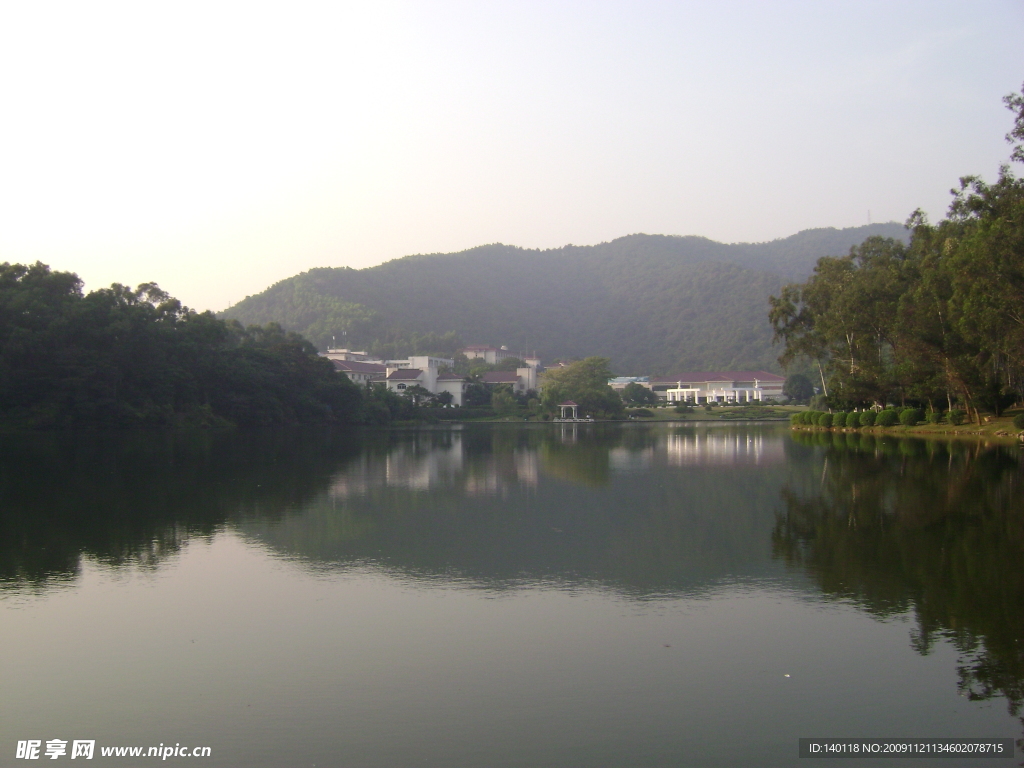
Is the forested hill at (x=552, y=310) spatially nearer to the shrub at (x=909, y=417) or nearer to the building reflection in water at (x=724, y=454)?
the shrub at (x=909, y=417)

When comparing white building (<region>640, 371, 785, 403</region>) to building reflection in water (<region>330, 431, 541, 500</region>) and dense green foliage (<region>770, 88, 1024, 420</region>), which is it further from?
building reflection in water (<region>330, 431, 541, 500</region>)

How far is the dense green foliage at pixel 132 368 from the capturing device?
49344 millimetres

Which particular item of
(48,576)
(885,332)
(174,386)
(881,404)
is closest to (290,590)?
(48,576)

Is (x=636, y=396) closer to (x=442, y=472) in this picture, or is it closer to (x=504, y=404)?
(x=504, y=404)

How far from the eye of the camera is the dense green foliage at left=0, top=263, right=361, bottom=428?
1943 inches

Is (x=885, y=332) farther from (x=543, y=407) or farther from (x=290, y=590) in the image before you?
(x=543, y=407)

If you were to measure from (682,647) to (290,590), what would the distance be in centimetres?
397

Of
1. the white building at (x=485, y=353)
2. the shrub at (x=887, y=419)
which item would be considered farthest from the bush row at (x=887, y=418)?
the white building at (x=485, y=353)

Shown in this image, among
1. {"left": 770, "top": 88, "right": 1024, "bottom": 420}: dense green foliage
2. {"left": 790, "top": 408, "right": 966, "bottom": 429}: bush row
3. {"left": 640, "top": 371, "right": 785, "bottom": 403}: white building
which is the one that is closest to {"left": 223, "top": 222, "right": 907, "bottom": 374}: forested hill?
{"left": 640, "top": 371, "right": 785, "bottom": 403}: white building

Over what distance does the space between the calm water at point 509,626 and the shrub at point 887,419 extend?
1149 inches

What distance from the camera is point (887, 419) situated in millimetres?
42844

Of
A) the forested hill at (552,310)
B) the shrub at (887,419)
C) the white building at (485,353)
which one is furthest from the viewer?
the forested hill at (552,310)

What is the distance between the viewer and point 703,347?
156750mm

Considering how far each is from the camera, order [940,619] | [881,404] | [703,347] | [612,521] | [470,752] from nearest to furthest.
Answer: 1. [470,752]
2. [940,619]
3. [612,521]
4. [881,404]
5. [703,347]
